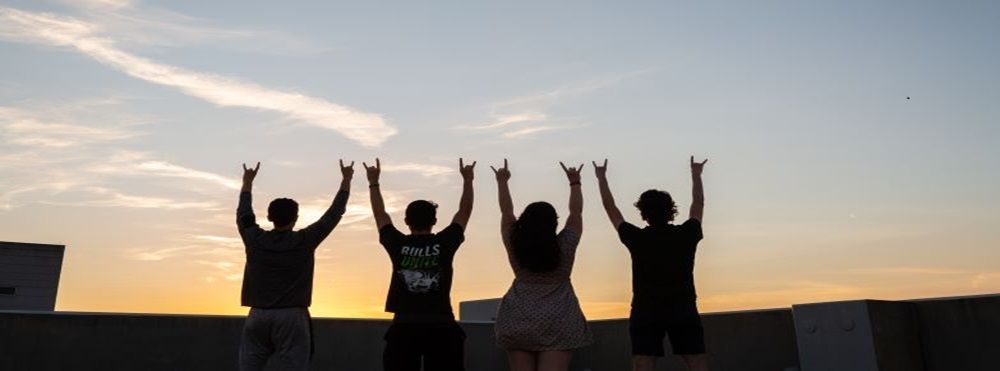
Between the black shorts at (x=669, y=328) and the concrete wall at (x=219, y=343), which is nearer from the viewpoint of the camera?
the black shorts at (x=669, y=328)

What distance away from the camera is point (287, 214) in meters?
4.13

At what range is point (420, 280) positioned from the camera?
3.58m

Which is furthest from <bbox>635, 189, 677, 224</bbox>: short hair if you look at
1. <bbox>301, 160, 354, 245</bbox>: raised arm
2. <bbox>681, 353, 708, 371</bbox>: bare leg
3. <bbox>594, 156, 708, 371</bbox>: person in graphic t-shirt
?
<bbox>301, 160, 354, 245</bbox>: raised arm

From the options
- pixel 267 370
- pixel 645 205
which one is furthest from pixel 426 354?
pixel 267 370

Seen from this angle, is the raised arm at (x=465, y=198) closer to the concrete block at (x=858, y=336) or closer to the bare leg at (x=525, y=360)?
the bare leg at (x=525, y=360)

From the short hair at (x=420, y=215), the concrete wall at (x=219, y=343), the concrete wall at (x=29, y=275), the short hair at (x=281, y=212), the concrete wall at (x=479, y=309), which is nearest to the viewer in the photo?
the short hair at (x=420, y=215)

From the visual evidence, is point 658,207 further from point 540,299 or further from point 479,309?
point 479,309

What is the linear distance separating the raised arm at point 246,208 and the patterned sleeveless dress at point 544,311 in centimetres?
147

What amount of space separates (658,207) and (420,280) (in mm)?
1337

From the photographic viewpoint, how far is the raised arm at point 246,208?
425 centimetres

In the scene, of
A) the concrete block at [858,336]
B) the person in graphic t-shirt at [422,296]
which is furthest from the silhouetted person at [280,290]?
the concrete block at [858,336]

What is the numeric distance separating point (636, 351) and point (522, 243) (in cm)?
95

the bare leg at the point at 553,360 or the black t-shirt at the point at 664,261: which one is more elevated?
the black t-shirt at the point at 664,261

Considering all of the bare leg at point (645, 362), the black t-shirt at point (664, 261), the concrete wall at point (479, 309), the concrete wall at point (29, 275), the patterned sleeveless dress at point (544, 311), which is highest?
the concrete wall at point (29, 275)
